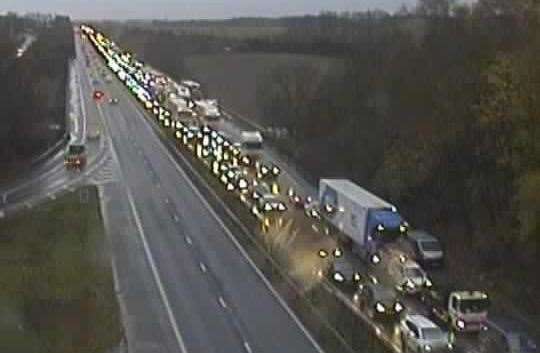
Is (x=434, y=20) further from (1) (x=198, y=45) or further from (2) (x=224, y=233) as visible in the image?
(1) (x=198, y=45)

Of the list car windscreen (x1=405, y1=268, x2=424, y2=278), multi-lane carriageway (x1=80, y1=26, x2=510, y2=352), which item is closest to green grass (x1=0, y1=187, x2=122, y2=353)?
multi-lane carriageway (x1=80, y1=26, x2=510, y2=352)

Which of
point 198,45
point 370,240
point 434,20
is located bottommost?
point 198,45

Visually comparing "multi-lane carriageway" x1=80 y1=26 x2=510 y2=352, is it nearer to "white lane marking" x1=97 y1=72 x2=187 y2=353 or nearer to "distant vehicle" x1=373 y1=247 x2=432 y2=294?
"white lane marking" x1=97 y1=72 x2=187 y2=353

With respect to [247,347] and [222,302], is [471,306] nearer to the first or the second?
[247,347]

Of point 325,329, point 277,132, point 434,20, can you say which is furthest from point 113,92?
point 325,329

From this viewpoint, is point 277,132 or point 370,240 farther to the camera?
point 277,132

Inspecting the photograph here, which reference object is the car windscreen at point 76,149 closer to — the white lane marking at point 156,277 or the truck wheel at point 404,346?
the white lane marking at point 156,277

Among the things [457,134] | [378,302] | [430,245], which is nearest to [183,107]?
[457,134]
